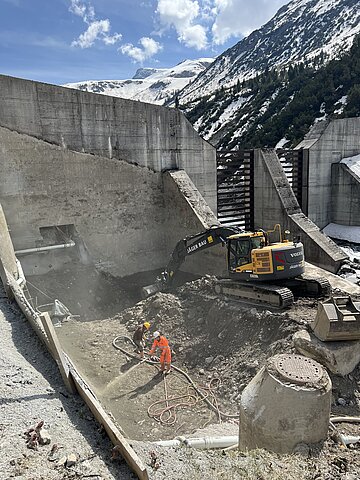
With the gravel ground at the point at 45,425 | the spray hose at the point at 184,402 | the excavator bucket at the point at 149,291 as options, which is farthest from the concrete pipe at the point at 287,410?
the excavator bucket at the point at 149,291

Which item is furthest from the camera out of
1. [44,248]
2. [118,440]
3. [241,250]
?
[44,248]

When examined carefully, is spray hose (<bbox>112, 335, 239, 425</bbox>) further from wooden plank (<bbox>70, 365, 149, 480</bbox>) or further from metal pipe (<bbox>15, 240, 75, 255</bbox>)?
metal pipe (<bbox>15, 240, 75, 255</bbox>)

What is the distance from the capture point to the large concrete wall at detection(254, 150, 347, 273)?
15969mm

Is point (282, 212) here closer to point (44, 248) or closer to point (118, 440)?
point (44, 248)

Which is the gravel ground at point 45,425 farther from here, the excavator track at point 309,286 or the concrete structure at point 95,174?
the concrete structure at point 95,174

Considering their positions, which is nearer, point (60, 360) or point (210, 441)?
point (60, 360)

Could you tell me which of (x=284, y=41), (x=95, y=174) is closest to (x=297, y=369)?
(x=95, y=174)

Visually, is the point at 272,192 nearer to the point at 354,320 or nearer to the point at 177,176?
the point at 177,176

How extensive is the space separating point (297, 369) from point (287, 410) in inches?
21.8

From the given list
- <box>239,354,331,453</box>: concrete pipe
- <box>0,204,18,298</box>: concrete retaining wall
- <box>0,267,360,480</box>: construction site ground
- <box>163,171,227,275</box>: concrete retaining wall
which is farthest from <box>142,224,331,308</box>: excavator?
<box>0,204,18,298</box>: concrete retaining wall

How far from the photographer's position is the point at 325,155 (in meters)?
20.7

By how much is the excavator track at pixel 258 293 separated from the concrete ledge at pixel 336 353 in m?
1.71

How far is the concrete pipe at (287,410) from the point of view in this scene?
168 inches

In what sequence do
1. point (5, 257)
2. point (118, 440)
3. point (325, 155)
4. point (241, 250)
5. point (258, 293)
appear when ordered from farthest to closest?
1. point (325, 155)
2. point (241, 250)
3. point (258, 293)
4. point (5, 257)
5. point (118, 440)
